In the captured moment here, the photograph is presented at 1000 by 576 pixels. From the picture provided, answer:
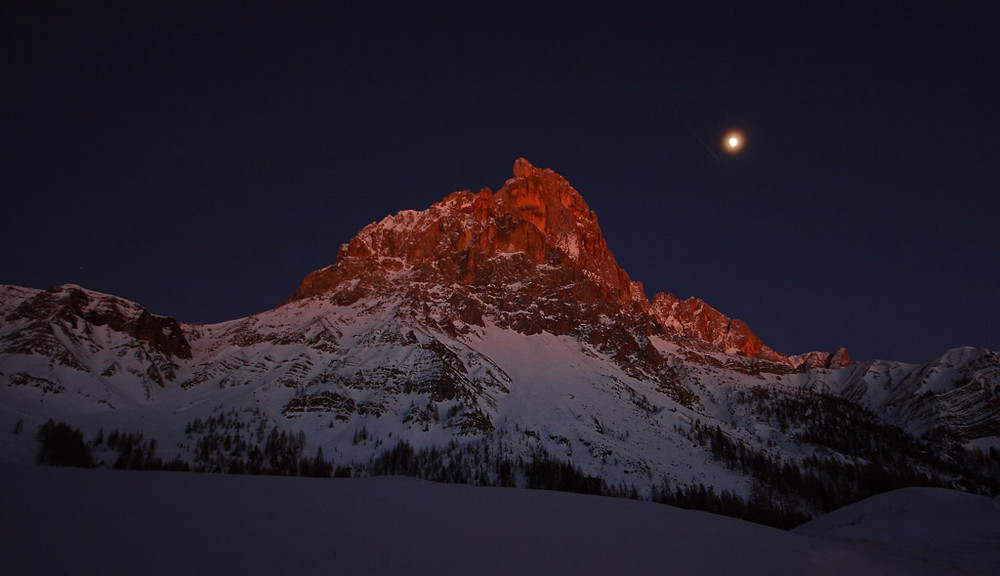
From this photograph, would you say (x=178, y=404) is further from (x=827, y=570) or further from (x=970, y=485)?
(x=970, y=485)

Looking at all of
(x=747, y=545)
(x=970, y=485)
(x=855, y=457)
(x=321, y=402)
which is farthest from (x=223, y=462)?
(x=970, y=485)

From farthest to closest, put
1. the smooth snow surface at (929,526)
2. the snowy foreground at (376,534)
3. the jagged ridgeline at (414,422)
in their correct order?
the jagged ridgeline at (414,422) < the smooth snow surface at (929,526) < the snowy foreground at (376,534)

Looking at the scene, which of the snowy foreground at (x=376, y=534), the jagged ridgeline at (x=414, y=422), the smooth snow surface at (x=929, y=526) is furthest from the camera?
the jagged ridgeline at (x=414, y=422)

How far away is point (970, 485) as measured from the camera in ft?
450

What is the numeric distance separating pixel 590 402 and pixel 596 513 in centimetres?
13714

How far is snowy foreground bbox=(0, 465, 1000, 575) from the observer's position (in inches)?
500

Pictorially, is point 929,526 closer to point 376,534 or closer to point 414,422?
point 376,534

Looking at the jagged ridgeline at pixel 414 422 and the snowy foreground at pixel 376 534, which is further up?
the jagged ridgeline at pixel 414 422

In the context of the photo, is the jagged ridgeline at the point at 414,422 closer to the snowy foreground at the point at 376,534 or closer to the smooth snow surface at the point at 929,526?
the smooth snow surface at the point at 929,526

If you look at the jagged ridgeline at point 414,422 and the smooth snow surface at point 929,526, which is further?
the jagged ridgeline at point 414,422

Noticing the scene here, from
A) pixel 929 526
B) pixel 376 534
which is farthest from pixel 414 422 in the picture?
pixel 376 534

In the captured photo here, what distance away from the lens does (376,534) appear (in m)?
15.4

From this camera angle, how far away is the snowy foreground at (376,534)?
12.7 metres

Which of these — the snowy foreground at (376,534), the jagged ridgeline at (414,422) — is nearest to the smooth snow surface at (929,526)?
the snowy foreground at (376,534)
